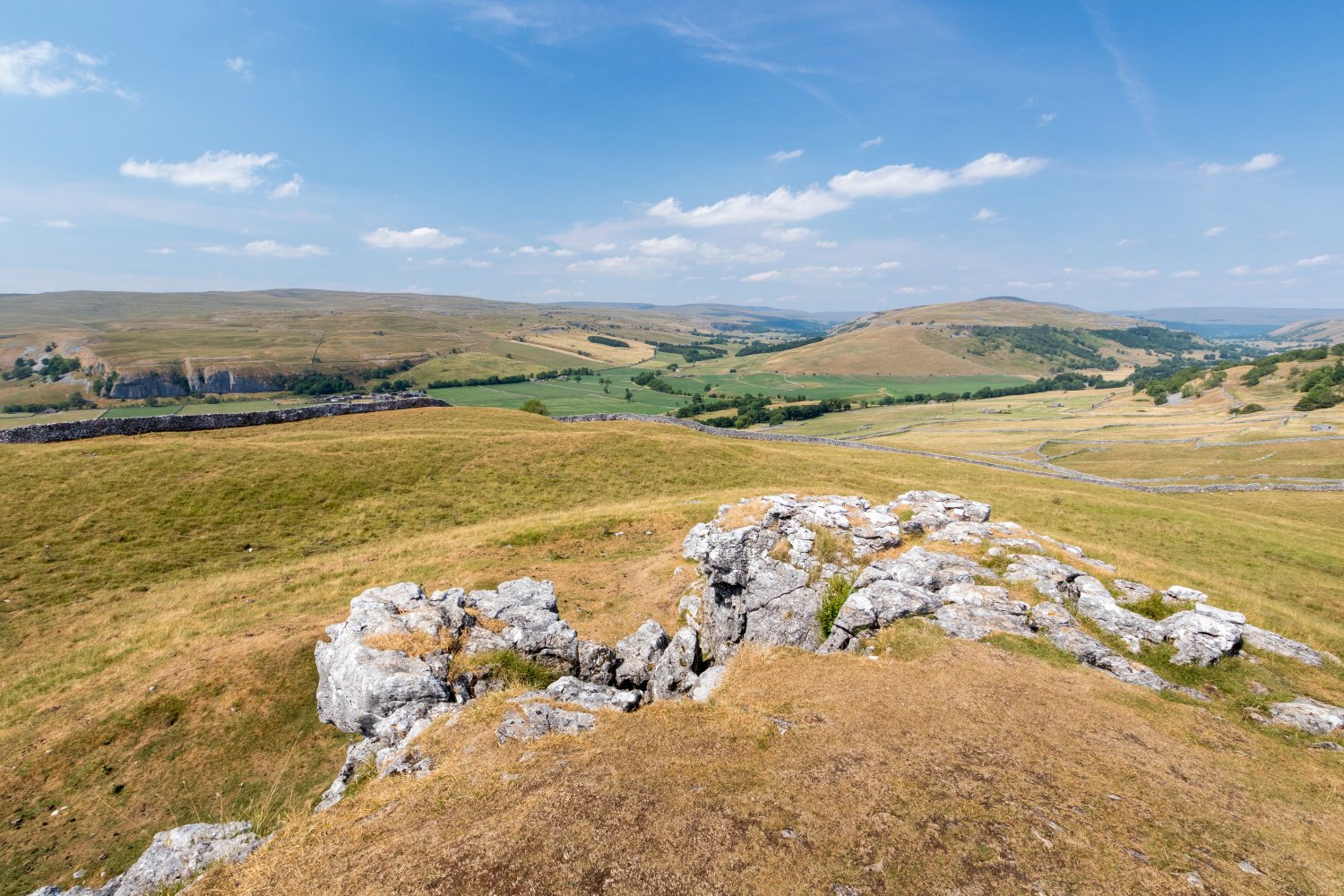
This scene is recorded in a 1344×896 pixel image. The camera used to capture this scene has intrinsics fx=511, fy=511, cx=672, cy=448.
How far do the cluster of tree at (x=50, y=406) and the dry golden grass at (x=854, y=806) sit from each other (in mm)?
235733

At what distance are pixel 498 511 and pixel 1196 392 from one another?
19866cm

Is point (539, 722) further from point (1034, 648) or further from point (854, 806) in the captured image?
point (1034, 648)

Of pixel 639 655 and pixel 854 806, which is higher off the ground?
pixel 854 806

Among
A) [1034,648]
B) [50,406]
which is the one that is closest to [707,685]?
[1034,648]

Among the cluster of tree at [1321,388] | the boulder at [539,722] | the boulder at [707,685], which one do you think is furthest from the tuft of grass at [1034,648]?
the cluster of tree at [1321,388]

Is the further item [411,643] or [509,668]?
[509,668]

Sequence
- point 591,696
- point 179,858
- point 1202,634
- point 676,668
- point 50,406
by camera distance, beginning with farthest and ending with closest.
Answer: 1. point 50,406
2. point 676,668
3. point 1202,634
4. point 591,696
5. point 179,858

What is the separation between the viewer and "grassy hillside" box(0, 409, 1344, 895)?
9.22 m

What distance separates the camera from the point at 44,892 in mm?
10461

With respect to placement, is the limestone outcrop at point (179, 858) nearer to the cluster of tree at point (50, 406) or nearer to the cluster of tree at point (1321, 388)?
the cluster of tree at point (1321, 388)

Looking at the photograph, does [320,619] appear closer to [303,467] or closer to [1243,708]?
[303,467]

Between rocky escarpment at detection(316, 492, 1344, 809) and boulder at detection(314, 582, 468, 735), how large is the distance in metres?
0.05

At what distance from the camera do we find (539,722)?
1318 centimetres

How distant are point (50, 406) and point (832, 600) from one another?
10077 inches
